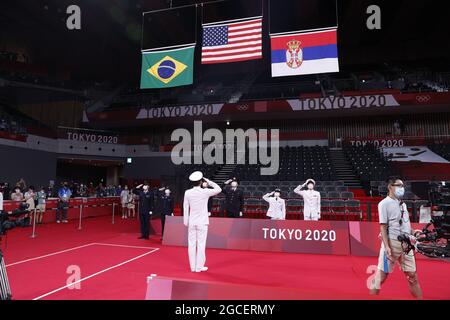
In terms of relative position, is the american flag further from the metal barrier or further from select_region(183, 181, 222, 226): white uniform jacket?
the metal barrier

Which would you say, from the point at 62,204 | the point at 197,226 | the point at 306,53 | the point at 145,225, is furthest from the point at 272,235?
the point at 62,204

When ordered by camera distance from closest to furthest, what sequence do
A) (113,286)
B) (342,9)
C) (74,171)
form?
(113,286), (342,9), (74,171)

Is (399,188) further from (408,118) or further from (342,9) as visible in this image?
(408,118)

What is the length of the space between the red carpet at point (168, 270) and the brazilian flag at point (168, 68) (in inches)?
217

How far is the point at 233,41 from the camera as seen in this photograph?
33.1 feet

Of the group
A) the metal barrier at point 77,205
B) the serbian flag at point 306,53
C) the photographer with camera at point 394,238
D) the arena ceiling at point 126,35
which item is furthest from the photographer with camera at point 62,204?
the photographer with camera at point 394,238

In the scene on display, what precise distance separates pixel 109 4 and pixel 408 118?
22.2m

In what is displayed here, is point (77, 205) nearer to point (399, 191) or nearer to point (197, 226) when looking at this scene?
point (197, 226)

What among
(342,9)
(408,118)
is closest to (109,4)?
(342,9)

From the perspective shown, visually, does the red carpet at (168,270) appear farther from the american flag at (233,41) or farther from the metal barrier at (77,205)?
the american flag at (233,41)

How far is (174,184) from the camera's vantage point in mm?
17000

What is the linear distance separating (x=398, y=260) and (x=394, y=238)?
0.30 m

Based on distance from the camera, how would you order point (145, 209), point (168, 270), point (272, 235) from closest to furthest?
point (168, 270), point (272, 235), point (145, 209)
